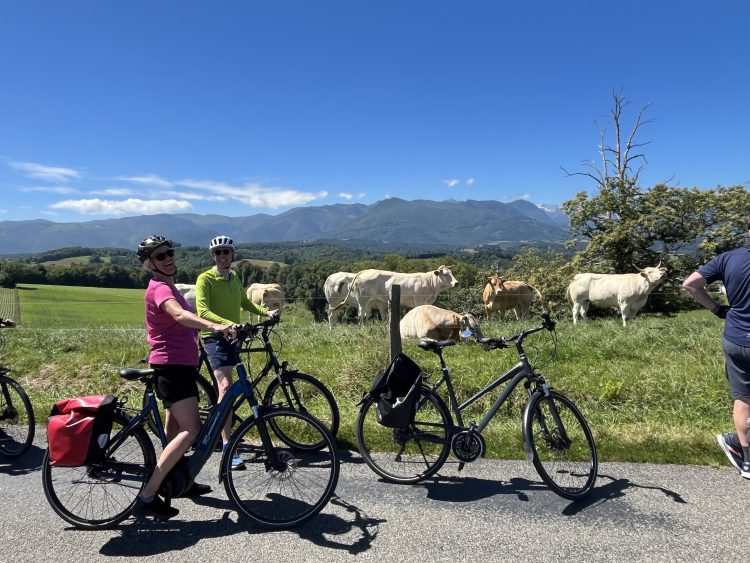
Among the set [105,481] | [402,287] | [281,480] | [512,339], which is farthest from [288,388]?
[402,287]

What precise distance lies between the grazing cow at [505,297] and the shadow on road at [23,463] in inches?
567

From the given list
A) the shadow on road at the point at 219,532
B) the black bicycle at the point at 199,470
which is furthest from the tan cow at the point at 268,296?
the shadow on road at the point at 219,532

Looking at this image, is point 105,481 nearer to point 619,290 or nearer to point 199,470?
point 199,470

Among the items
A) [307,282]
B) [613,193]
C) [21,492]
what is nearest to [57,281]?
[307,282]

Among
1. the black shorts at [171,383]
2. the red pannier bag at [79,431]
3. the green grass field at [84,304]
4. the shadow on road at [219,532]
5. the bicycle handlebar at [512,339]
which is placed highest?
the bicycle handlebar at [512,339]

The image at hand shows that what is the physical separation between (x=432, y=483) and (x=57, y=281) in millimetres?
75892

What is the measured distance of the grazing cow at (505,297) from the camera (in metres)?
17.4

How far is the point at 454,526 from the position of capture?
372 centimetres

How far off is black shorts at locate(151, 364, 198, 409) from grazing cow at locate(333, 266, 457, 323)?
12.1 m

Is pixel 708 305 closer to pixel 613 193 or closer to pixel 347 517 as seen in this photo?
pixel 347 517

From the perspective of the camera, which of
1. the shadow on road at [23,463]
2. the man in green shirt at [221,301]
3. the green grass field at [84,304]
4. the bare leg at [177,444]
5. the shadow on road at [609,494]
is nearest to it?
Result: the bare leg at [177,444]

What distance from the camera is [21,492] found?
14.6 ft

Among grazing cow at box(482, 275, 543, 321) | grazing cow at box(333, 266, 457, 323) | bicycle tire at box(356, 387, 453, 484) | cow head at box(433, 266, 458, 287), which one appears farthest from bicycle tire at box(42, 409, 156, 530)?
grazing cow at box(482, 275, 543, 321)

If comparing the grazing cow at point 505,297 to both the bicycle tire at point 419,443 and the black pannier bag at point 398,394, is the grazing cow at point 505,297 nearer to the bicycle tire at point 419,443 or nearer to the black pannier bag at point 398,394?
the bicycle tire at point 419,443
